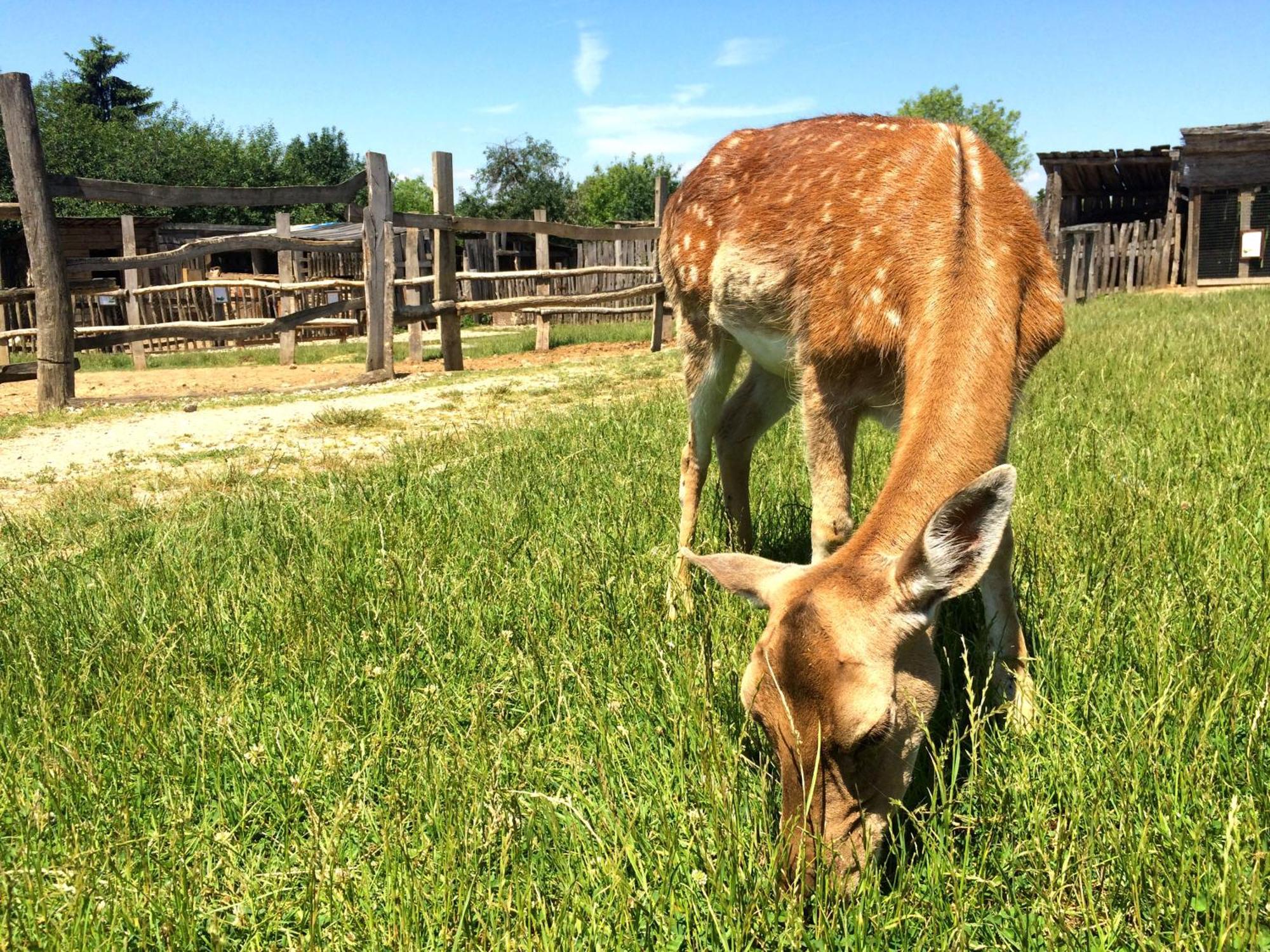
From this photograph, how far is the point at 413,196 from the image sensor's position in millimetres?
67312

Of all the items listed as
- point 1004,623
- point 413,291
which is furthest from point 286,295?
point 1004,623

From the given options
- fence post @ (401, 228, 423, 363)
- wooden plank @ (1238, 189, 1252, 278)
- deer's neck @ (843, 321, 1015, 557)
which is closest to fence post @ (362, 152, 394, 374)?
fence post @ (401, 228, 423, 363)

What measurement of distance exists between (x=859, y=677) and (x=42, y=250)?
1038 centimetres

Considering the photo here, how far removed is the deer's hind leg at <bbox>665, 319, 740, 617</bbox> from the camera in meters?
4.33

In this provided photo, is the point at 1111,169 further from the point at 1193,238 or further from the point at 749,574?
the point at 749,574

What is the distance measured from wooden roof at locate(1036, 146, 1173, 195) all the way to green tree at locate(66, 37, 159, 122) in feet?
168

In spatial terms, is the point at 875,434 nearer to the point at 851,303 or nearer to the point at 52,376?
the point at 851,303

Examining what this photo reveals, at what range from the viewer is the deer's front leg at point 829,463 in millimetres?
2984

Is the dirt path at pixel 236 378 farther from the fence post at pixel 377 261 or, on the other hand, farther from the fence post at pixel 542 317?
the fence post at pixel 377 261

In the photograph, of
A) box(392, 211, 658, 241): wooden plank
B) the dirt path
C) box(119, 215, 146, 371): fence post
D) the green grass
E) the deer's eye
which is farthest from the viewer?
the green grass

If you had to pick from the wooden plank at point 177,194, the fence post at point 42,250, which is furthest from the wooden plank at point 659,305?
the fence post at point 42,250

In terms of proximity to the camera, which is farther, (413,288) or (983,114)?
(983,114)

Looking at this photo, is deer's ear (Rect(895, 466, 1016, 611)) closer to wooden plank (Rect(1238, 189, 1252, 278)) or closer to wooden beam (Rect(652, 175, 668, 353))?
wooden beam (Rect(652, 175, 668, 353))

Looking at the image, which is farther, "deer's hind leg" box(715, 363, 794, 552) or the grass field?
"deer's hind leg" box(715, 363, 794, 552)
